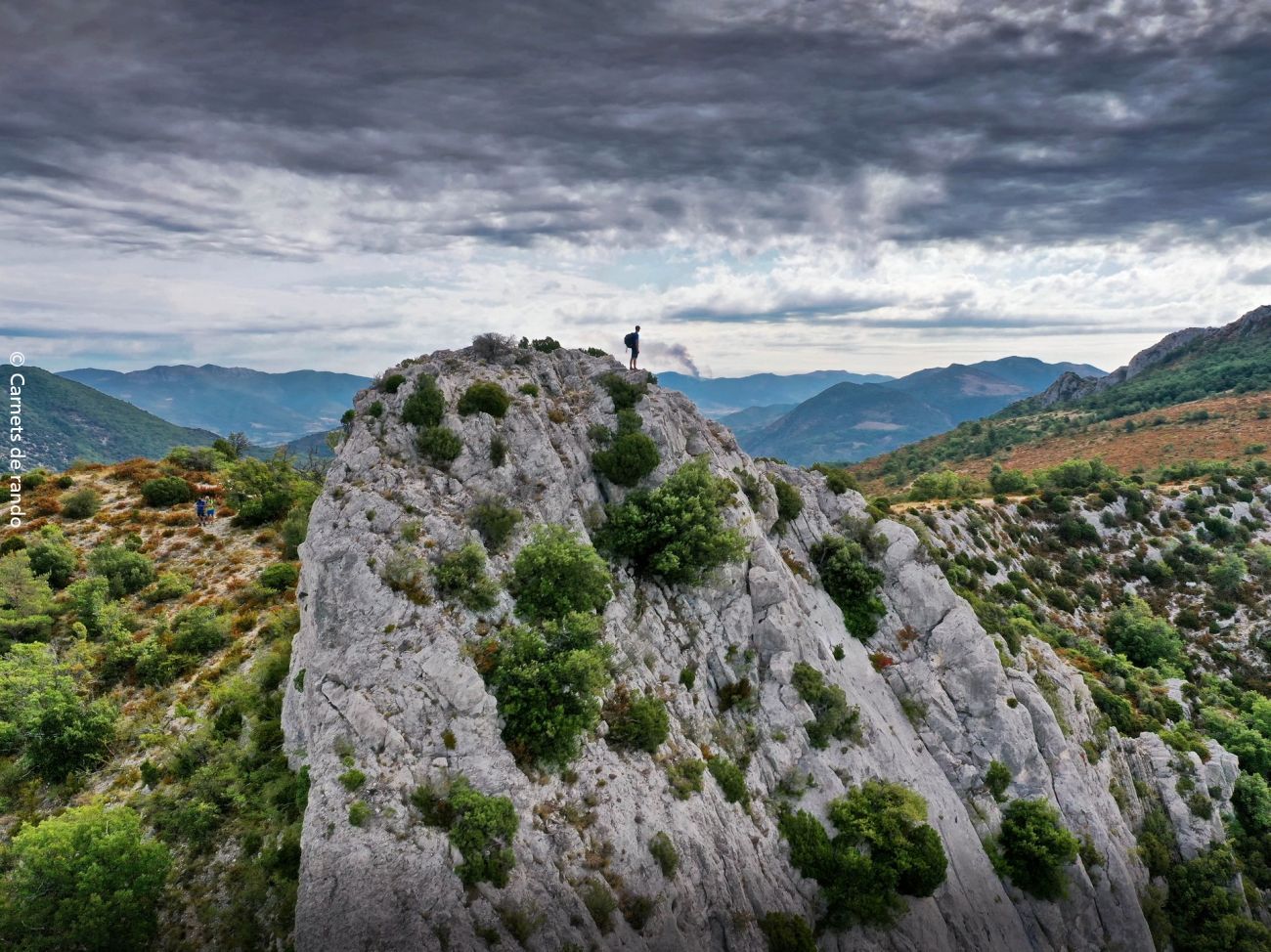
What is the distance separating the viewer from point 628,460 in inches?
1347

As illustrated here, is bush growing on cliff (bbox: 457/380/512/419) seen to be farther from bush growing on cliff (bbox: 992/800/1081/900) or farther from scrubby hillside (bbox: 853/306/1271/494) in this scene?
scrubby hillside (bbox: 853/306/1271/494)

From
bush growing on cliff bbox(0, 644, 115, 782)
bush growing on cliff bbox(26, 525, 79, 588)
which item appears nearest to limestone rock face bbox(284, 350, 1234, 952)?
bush growing on cliff bbox(0, 644, 115, 782)

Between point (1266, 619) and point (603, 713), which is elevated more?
point (603, 713)

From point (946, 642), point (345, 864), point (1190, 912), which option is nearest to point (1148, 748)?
point (1190, 912)

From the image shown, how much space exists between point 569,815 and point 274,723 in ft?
43.7

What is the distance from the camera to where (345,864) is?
17.9 meters

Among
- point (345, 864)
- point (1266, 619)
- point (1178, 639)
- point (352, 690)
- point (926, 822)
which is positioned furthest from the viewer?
point (1266, 619)

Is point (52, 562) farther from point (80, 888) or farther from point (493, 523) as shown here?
point (493, 523)

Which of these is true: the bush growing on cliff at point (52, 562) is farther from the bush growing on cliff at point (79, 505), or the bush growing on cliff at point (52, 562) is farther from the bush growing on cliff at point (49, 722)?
the bush growing on cliff at point (49, 722)

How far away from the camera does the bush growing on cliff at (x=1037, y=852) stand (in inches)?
1233

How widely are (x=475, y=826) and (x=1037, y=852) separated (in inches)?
1235

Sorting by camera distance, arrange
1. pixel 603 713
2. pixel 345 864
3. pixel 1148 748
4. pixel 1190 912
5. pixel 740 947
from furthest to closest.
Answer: pixel 1148 748
pixel 1190 912
pixel 603 713
pixel 740 947
pixel 345 864

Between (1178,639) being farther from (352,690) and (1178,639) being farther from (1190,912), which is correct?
(352,690)

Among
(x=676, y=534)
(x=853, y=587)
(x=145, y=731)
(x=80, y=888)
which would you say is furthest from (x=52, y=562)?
(x=853, y=587)
